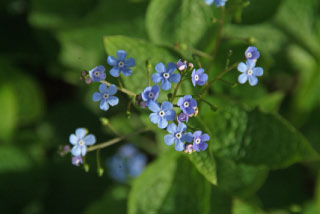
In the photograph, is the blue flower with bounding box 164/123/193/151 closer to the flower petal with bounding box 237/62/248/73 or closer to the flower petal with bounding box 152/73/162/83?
the flower petal with bounding box 152/73/162/83

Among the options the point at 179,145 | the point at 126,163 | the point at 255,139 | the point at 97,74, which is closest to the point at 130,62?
the point at 97,74

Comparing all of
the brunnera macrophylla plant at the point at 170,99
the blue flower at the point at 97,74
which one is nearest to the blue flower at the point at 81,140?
the brunnera macrophylla plant at the point at 170,99

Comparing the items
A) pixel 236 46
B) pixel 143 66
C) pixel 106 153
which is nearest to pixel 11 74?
pixel 106 153

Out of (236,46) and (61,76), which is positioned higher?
(236,46)

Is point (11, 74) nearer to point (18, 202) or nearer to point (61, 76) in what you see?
point (61, 76)

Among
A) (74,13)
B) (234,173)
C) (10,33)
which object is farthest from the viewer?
(10,33)

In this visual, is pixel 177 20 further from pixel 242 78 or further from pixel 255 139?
pixel 255 139
